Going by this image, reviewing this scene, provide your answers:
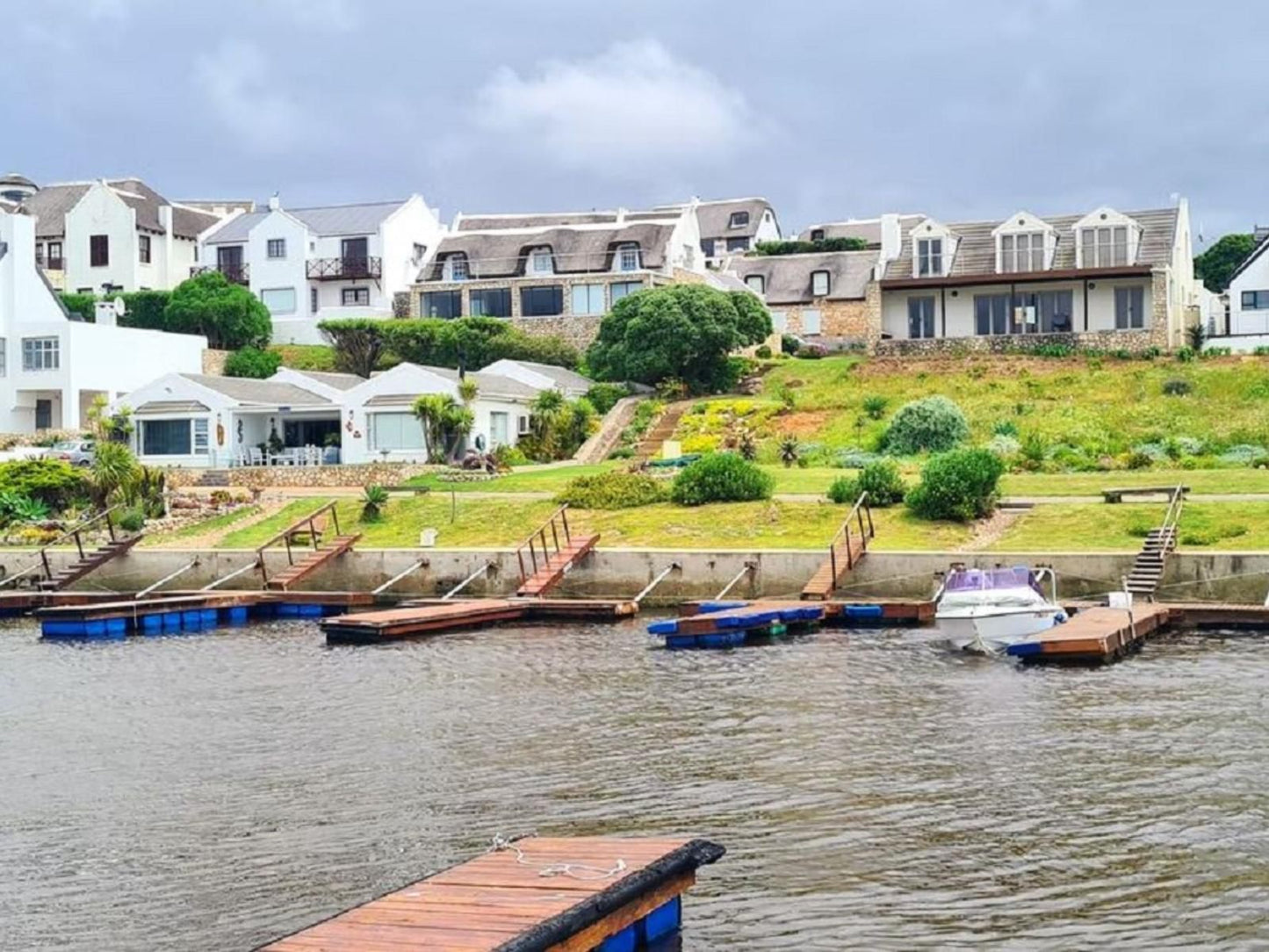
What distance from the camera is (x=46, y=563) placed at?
53156 millimetres

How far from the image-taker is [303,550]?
52562mm

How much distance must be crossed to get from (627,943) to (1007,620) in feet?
71.0

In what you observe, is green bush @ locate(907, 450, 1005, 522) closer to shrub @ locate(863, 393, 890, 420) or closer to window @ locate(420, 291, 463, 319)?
shrub @ locate(863, 393, 890, 420)

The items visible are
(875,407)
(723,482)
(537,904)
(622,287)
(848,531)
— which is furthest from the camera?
(622,287)

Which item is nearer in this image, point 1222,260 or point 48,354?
point 48,354

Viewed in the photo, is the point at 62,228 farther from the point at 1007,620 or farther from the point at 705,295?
the point at 1007,620

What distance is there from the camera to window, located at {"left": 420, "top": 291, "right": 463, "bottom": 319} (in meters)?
99.4

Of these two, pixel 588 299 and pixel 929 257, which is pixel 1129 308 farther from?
pixel 588 299

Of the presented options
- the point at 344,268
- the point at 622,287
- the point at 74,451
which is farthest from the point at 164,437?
the point at 622,287

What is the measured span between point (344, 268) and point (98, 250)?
17.7 meters

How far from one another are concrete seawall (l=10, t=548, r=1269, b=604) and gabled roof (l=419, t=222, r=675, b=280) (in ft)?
157

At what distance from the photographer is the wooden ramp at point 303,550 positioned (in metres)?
49.8

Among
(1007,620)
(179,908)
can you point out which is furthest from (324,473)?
(179,908)

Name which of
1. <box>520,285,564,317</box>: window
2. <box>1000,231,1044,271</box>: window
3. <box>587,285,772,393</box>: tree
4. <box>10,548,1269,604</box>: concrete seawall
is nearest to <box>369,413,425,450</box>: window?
<box>587,285,772,393</box>: tree
